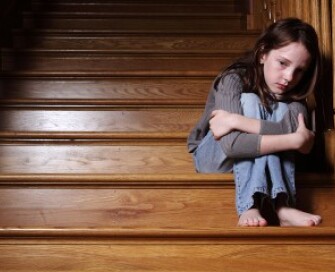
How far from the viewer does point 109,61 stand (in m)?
2.73

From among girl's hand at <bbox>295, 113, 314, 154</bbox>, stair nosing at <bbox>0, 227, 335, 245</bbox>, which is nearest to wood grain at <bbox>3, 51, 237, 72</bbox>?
girl's hand at <bbox>295, 113, 314, 154</bbox>

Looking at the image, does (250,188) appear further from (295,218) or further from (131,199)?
(131,199)

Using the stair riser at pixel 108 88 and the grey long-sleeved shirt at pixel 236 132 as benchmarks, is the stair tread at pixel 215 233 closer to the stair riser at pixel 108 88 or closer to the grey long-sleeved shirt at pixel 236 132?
the grey long-sleeved shirt at pixel 236 132

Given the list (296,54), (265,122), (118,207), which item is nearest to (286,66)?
(296,54)

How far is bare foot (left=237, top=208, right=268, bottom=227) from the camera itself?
4.69 ft

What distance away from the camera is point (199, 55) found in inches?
110

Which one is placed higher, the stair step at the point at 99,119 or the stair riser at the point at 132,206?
the stair step at the point at 99,119

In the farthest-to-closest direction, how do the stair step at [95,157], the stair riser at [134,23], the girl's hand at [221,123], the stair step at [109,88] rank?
the stair riser at [134,23], the stair step at [109,88], the stair step at [95,157], the girl's hand at [221,123]

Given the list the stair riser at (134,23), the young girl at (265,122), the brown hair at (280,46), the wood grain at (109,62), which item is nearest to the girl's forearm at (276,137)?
the young girl at (265,122)

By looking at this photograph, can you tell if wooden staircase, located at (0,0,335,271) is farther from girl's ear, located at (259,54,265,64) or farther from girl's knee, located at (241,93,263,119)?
girl's ear, located at (259,54,265,64)

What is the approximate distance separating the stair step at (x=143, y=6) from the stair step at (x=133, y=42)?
0.48 m

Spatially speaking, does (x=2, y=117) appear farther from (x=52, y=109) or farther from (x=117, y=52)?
(x=117, y=52)

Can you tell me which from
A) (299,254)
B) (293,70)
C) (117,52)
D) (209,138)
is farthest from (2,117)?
(299,254)

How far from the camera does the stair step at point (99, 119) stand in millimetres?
2244
